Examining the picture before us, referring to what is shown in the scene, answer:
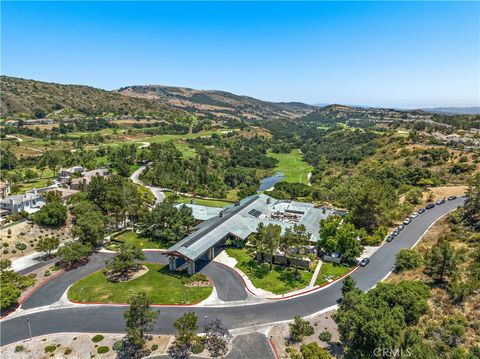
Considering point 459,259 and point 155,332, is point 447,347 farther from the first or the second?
point 155,332

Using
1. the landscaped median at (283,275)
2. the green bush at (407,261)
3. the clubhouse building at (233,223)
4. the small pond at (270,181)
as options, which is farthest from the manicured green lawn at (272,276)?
the small pond at (270,181)

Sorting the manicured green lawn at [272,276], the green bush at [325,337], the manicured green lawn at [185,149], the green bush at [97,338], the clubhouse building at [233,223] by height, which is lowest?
the green bush at [97,338]

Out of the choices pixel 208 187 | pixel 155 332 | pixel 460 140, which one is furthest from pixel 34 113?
pixel 460 140

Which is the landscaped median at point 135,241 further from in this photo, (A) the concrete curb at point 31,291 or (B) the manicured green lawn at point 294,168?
(B) the manicured green lawn at point 294,168

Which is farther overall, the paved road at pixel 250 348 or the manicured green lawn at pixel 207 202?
the manicured green lawn at pixel 207 202

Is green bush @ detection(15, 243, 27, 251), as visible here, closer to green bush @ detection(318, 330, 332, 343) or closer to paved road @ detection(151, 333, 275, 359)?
paved road @ detection(151, 333, 275, 359)

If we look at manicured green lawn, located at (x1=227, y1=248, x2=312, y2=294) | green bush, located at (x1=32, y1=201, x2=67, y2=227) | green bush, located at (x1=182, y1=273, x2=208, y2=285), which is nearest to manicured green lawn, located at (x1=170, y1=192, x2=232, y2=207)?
green bush, located at (x1=32, y1=201, x2=67, y2=227)
